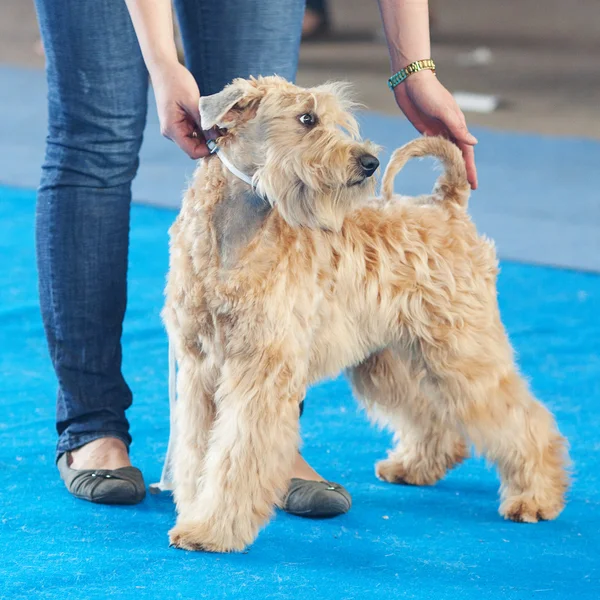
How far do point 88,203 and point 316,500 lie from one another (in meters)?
0.70

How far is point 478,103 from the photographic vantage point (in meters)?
5.83

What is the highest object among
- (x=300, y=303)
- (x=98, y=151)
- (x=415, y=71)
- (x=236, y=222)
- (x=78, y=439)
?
(x=415, y=71)

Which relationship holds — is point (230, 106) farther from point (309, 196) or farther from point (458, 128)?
point (458, 128)

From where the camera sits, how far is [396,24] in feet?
A: 6.48

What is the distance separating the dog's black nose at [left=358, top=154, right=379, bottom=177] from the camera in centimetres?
159

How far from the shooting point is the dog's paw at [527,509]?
75.6 inches

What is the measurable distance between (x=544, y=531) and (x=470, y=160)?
70cm

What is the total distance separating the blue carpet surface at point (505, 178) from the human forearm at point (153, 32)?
5.54 feet

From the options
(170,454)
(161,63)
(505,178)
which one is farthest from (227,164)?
(505,178)

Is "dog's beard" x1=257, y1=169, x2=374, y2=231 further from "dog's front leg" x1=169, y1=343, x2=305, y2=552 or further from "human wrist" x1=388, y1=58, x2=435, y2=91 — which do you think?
"human wrist" x1=388, y1=58, x2=435, y2=91

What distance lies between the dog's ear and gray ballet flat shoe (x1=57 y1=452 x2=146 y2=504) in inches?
27.5

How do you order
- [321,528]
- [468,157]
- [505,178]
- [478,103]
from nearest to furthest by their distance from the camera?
1. [321,528]
2. [468,157]
3. [505,178]
4. [478,103]

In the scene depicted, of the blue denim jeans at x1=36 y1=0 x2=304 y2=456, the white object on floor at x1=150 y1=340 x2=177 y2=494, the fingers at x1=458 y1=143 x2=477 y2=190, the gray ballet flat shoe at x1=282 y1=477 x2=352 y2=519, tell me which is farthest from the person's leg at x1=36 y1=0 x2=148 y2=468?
the fingers at x1=458 y1=143 x2=477 y2=190

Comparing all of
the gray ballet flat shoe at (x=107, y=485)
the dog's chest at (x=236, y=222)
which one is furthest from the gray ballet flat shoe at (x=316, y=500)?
the dog's chest at (x=236, y=222)
